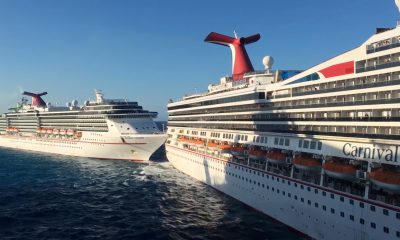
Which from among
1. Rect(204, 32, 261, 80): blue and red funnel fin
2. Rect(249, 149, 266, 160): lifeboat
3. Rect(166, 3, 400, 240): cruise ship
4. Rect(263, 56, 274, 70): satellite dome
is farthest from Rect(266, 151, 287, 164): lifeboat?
Rect(204, 32, 261, 80): blue and red funnel fin

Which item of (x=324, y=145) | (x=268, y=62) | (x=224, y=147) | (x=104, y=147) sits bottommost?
(x=104, y=147)

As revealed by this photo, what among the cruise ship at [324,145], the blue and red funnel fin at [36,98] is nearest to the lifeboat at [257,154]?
the cruise ship at [324,145]

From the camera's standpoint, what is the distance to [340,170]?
2445cm

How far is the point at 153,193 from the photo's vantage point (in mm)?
43312

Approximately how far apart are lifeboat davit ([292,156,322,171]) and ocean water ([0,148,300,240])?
246 inches

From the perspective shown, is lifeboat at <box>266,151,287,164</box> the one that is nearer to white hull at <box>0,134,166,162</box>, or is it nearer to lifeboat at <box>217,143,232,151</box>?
lifeboat at <box>217,143,232,151</box>

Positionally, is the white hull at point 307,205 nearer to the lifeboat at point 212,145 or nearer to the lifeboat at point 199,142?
the lifeboat at point 212,145

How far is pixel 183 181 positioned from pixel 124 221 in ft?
57.3

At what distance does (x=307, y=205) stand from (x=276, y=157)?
549cm

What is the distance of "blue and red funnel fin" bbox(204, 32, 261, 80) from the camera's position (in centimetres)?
5481

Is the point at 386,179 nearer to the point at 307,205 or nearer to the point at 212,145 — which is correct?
the point at 307,205

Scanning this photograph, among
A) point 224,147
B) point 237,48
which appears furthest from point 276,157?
point 237,48

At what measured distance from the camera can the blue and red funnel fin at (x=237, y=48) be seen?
5481 cm

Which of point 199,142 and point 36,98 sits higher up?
point 36,98
